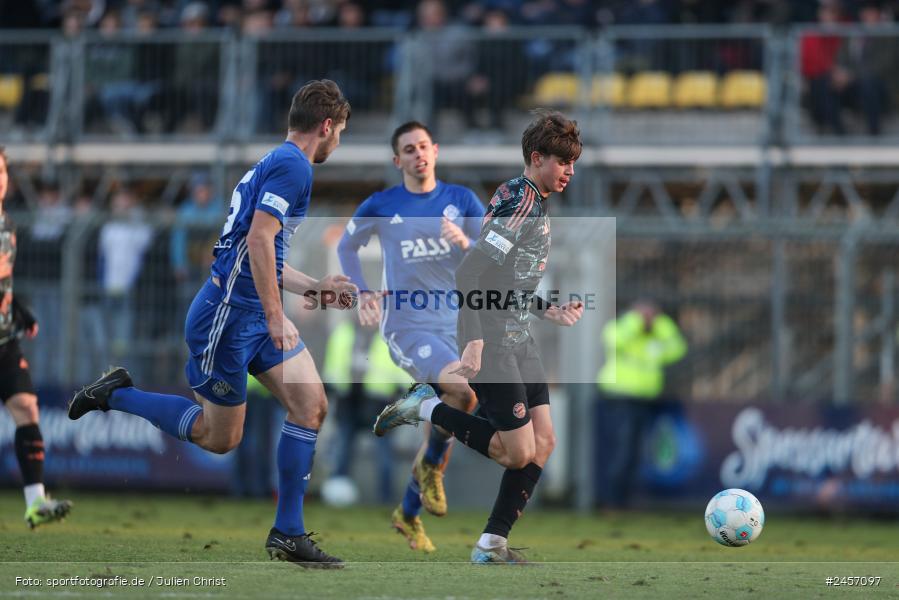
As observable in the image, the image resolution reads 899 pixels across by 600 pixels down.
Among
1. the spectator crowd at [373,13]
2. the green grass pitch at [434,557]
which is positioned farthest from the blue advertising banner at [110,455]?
the spectator crowd at [373,13]

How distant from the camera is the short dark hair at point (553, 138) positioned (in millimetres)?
8391

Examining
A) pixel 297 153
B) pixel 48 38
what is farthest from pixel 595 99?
pixel 297 153

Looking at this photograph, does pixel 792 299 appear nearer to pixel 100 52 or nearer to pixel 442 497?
pixel 442 497

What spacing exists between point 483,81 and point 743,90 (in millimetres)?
3133

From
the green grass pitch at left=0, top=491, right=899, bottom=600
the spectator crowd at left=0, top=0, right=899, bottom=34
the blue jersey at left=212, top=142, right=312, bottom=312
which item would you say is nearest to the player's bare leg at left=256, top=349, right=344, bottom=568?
the green grass pitch at left=0, top=491, right=899, bottom=600

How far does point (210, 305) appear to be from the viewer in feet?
26.2

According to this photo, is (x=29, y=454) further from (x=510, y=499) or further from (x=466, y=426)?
(x=510, y=499)

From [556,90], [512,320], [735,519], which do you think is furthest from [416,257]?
[556,90]

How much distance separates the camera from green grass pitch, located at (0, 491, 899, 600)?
7254mm

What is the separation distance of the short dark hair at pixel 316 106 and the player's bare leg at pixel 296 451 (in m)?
1.26

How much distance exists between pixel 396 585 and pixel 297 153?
2.34 meters

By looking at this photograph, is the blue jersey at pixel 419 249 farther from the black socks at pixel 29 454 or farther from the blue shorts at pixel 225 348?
the black socks at pixel 29 454

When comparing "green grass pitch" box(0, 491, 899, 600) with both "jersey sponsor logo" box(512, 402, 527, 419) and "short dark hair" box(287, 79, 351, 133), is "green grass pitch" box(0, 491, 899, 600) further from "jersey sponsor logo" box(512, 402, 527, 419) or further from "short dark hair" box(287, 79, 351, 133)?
"short dark hair" box(287, 79, 351, 133)

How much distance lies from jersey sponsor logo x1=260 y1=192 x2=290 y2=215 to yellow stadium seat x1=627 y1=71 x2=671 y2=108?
10.7 m
